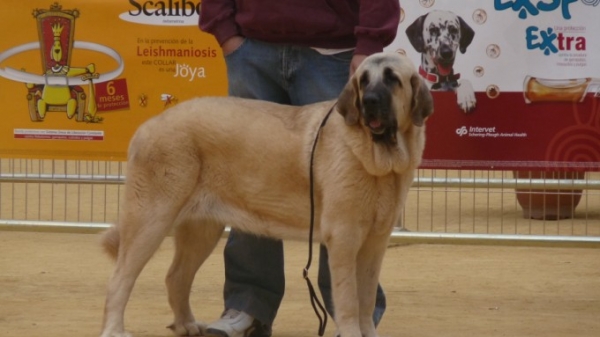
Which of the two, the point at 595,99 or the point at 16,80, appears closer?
the point at 595,99

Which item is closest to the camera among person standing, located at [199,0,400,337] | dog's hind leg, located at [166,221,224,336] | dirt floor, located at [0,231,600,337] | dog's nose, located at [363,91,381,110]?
dog's nose, located at [363,91,381,110]

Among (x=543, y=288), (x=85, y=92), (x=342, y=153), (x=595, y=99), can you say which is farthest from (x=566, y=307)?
(x=85, y=92)

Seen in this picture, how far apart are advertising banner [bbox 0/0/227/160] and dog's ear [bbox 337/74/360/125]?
8.95 feet

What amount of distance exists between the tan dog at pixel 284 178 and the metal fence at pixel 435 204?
7.35 ft

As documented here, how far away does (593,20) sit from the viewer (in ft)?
26.4

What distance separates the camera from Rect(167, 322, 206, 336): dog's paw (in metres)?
6.77

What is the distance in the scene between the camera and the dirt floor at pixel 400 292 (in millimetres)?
7086

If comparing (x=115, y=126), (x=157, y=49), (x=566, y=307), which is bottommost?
(x=566, y=307)

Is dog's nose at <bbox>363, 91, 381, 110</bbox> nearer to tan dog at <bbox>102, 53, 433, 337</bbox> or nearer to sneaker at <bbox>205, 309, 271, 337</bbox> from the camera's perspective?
tan dog at <bbox>102, 53, 433, 337</bbox>

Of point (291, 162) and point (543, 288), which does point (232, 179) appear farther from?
point (543, 288)

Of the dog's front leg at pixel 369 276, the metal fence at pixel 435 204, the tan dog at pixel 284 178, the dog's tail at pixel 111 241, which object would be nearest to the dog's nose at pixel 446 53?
the metal fence at pixel 435 204

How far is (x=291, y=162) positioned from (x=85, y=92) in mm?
2911

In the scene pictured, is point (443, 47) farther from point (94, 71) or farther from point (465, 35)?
point (94, 71)

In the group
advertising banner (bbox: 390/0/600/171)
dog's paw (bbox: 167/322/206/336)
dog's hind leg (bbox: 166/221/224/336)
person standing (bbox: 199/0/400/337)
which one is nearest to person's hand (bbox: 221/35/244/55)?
person standing (bbox: 199/0/400/337)
